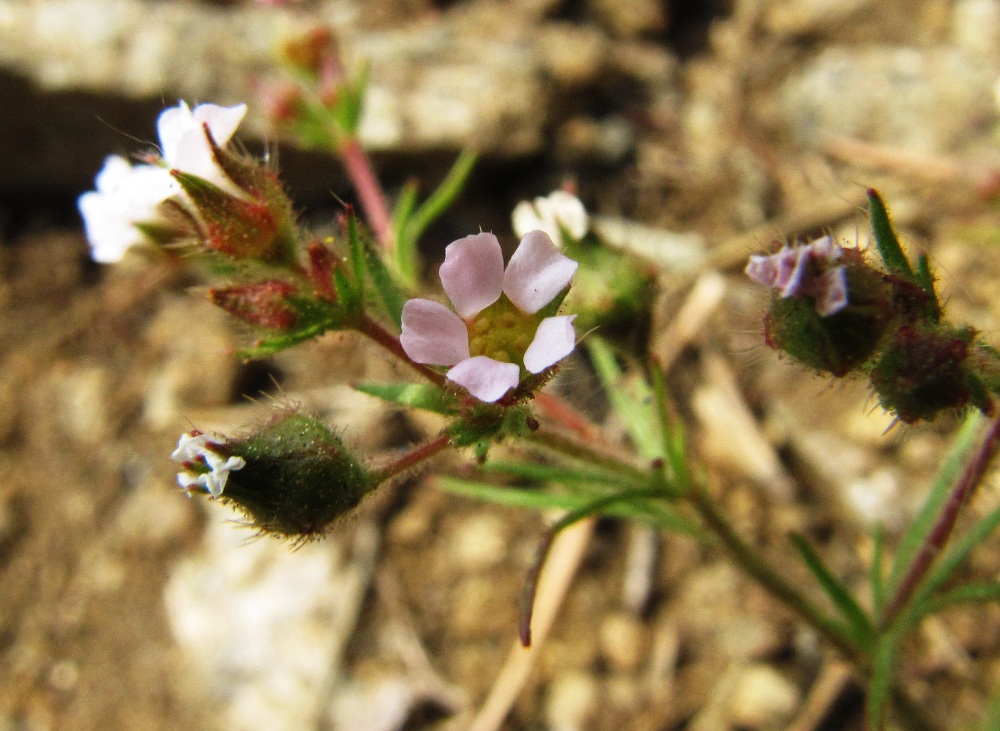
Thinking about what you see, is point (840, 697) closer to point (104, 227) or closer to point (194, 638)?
point (194, 638)

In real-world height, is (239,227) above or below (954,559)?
above

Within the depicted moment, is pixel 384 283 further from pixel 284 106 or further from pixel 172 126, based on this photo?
pixel 284 106

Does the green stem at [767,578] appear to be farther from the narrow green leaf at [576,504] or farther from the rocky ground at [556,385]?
the rocky ground at [556,385]

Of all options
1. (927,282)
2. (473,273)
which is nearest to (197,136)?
(473,273)

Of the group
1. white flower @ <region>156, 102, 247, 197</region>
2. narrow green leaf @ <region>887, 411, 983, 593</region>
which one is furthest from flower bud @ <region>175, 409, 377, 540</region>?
narrow green leaf @ <region>887, 411, 983, 593</region>

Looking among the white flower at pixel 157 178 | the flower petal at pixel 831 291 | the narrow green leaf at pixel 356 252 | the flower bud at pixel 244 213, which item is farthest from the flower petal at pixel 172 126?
the flower petal at pixel 831 291

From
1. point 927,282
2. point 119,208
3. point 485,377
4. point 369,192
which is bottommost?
point 369,192

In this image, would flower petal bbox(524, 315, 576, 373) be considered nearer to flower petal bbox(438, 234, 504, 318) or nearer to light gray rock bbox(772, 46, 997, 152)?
flower petal bbox(438, 234, 504, 318)
